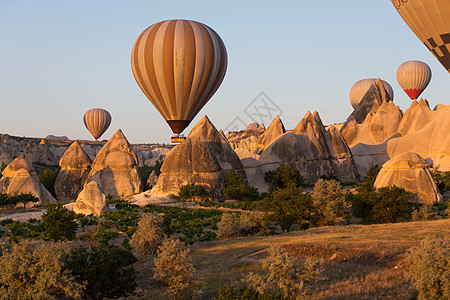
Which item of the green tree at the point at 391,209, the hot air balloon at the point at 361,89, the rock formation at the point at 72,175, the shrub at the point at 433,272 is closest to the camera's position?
the shrub at the point at 433,272

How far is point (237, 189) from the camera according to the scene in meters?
41.6

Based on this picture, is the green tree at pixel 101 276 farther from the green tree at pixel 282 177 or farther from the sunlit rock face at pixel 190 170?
the green tree at pixel 282 177

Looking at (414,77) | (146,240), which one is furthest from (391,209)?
(414,77)

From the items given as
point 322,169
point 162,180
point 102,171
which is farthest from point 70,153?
point 322,169

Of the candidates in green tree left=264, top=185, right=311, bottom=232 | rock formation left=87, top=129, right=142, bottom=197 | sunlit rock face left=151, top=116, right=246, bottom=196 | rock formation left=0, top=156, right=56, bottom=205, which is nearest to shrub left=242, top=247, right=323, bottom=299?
green tree left=264, top=185, right=311, bottom=232

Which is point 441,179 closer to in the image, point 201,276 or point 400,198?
point 400,198

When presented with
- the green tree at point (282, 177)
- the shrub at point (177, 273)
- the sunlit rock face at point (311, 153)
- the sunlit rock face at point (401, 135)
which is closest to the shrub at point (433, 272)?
the shrub at point (177, 273)

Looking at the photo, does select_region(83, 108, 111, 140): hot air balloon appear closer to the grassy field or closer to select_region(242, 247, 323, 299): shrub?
the grassy field

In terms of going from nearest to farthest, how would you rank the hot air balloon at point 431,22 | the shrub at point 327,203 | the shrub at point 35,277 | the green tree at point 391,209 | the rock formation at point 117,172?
the shrub at point 35,277
the green tree at point 391,209
the shrub at point 327,203
the hot air balloon at point 431,22
the rock formation at point 117,172

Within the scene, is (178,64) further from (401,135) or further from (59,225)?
(401,135)

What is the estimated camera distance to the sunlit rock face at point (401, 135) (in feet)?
211

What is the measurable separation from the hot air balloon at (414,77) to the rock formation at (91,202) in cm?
8875

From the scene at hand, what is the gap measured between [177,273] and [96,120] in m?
90.1

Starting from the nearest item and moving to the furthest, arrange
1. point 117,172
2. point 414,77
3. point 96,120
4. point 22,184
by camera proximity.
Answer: point 22,184, point 117,172, point 96,120, point 414,77
